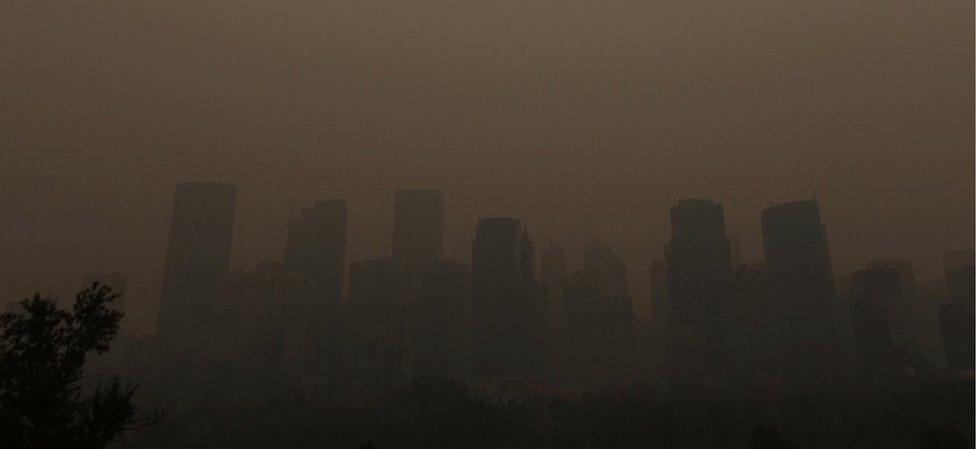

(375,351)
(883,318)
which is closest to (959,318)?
(883,318)

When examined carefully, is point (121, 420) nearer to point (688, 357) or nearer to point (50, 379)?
point (50, 379)

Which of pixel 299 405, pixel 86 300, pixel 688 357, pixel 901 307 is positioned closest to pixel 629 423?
pixel 299 405

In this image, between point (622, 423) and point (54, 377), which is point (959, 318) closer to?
point (622, 423)

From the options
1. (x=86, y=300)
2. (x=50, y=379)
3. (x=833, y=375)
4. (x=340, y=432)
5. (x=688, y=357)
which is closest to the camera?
(x=50, y=379)

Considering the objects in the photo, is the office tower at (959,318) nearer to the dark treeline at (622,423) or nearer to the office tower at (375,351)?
the dark treeline at (622,423)

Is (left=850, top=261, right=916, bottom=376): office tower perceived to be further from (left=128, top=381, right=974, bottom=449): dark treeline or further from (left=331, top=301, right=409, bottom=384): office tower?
(left=331, top=301, right=409, bottom=384): office tower

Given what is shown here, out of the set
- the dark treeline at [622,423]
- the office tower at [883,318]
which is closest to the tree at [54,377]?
the dark treeline at [622,423]
